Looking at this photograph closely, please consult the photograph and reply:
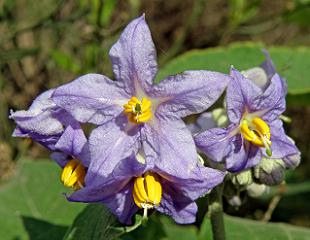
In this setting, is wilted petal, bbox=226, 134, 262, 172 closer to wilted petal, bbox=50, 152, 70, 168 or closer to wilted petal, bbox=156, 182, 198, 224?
wilted petal, bbox=156, 182, 198, 224

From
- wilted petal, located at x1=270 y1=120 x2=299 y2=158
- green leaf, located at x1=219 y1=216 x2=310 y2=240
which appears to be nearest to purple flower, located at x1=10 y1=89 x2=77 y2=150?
wilted petal, located at x1=270 y1=120 x2=299 y2=158

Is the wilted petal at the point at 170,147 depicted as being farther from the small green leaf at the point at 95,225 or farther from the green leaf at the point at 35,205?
the green leaf at the point at 35,205

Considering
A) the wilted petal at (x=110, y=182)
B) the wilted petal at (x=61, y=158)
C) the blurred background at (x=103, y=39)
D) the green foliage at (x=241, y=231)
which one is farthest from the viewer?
the blurred background at (x=103, y=39)

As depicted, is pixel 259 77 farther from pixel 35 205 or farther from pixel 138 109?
pixel 35 205

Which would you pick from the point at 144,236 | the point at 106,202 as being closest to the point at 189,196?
the point at 106,202

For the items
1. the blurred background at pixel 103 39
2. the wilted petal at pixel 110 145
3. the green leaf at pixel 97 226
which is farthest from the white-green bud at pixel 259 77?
the blurred background at pixel 103 39

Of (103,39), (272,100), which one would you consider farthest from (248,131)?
(103,39)
